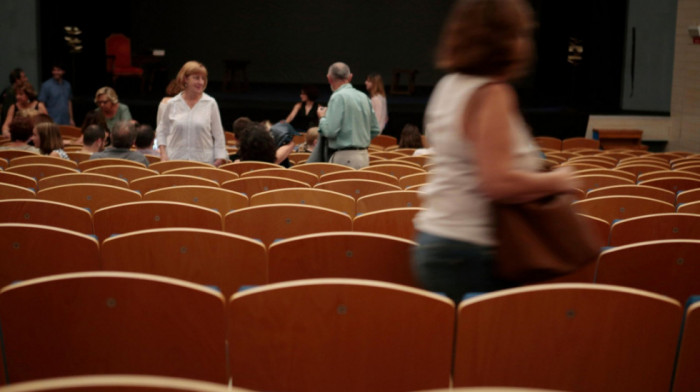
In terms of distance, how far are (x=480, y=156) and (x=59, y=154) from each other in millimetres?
4631

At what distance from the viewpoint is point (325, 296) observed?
63.9 inches

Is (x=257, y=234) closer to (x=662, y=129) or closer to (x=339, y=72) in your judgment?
(x=339, y=72)

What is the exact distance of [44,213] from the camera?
2.93m

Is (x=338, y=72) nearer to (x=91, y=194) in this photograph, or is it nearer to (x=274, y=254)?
(x=91, y=194)

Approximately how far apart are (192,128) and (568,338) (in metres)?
4.42

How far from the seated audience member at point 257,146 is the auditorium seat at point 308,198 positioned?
1.87 m

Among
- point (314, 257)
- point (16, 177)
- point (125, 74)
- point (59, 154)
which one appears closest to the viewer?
point (314, 257)

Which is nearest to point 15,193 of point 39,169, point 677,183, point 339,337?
point 39,169

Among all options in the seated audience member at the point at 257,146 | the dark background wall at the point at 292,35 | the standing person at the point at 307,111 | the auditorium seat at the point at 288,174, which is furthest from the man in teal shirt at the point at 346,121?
the dark background wall at the point at 292,35

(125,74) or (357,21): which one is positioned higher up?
(357,21)

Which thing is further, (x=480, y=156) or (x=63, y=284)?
(x=480, y=156)

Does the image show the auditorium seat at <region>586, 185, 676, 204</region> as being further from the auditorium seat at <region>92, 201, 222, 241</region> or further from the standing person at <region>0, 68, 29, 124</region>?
the standing person at <region>0, 68, 29, 124</region>

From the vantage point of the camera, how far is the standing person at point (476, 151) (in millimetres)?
1780

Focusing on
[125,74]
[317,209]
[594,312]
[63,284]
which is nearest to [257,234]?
[317,209]
